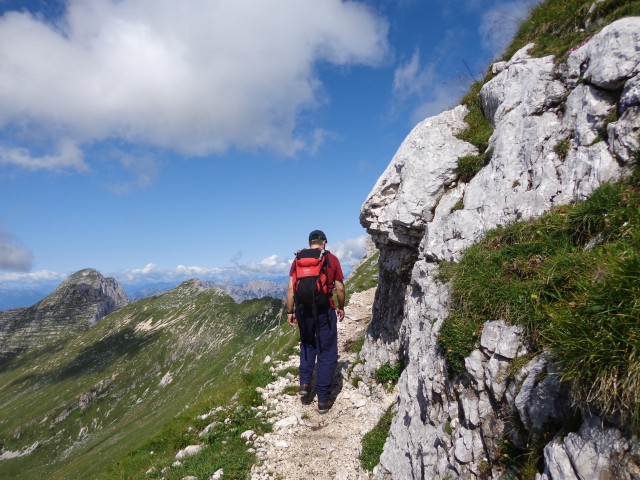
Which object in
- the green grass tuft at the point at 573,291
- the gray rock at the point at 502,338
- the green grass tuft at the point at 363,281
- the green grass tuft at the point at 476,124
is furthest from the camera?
the green grass tuft at the point at 363,281

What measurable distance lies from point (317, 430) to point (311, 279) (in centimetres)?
466

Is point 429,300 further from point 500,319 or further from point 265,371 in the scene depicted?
point 265,371

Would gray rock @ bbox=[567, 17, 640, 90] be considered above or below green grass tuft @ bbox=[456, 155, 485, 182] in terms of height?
above

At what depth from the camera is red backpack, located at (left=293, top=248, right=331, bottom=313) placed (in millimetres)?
11578

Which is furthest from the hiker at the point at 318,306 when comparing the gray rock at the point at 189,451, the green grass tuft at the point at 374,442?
the gray rock at the point at 189,451

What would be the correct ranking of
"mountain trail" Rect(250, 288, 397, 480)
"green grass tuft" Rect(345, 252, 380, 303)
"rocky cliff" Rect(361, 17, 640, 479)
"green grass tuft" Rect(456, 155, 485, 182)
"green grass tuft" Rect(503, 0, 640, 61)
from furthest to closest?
"green grass tuft" Rect(345, 252, 380, 303) → "green grass tuft" Rect(456, 155, 485, 182) → "green grass tuft" Rect(503, 0, 640, 61) → "mountain trail" Rect(250, 288, 397, 480) → "rocky cliff" Rect(361, 17, 640, 479)

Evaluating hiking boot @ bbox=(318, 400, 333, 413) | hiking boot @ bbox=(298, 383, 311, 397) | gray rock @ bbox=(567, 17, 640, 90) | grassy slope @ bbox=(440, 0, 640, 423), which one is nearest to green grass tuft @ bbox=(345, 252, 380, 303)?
hiking boot @ bbox=(298, 383, 311, 397)

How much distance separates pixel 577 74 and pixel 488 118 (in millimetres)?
3396

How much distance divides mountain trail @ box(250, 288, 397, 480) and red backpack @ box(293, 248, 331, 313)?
11.6ft

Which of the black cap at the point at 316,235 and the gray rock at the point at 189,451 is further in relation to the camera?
Result: the black cap at the point at 316,235

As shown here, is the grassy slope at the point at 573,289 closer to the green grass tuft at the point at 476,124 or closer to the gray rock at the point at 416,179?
the gray rock at the point at 416,179

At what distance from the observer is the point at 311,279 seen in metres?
11.6

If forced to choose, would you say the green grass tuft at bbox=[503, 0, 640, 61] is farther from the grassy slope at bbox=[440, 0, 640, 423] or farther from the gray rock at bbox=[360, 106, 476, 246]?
the gray rock at bbox=[360, 106, 476, 246]

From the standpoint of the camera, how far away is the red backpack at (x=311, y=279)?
11.6m
